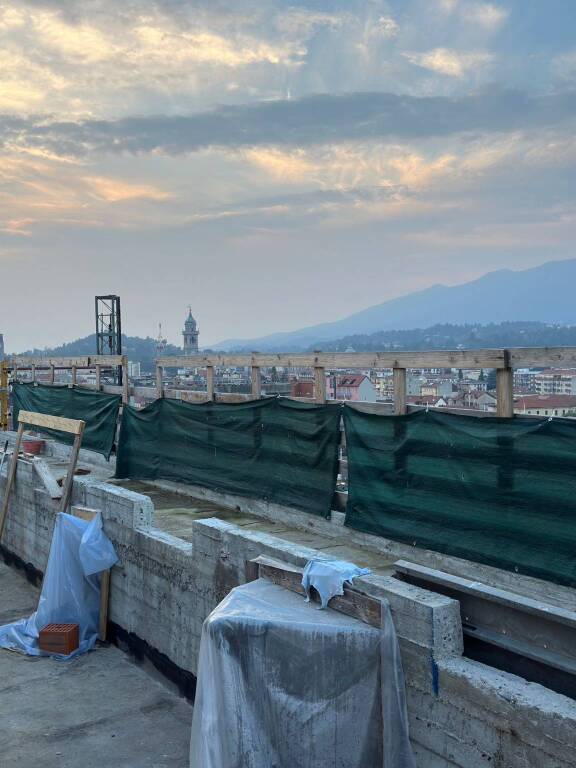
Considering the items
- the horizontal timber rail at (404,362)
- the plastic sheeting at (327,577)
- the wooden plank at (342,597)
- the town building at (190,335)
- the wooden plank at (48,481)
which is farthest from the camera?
the town building at (190,335)

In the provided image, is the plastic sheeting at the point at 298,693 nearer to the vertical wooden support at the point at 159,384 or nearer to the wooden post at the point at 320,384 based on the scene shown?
the wooden post at the point at 320,384

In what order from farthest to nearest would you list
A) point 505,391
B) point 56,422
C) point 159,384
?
point 159,384 < point 56,422 < point 505,391

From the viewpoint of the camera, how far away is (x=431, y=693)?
564 cm

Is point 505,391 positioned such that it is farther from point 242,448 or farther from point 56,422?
point 56,422

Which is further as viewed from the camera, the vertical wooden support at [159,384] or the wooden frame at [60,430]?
the vertical wooden support at [159,384]

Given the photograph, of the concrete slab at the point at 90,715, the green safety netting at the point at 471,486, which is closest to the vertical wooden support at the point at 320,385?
the green safety netting at the point at 471,486

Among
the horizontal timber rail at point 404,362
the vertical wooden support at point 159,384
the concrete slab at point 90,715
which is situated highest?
the horizontal timber rail at point 404,362

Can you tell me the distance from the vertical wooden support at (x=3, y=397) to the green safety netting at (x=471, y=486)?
16124mm

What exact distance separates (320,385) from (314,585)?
4.68 m

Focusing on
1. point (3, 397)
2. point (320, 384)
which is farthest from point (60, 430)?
point (3, 397)

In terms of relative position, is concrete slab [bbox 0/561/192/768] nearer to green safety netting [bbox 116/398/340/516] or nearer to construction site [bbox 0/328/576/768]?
construction site [bbox 0/328/576/768]

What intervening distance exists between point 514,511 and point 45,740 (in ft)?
18.5

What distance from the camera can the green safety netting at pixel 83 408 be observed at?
52.9ft

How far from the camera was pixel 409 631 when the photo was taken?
580 centimetres
